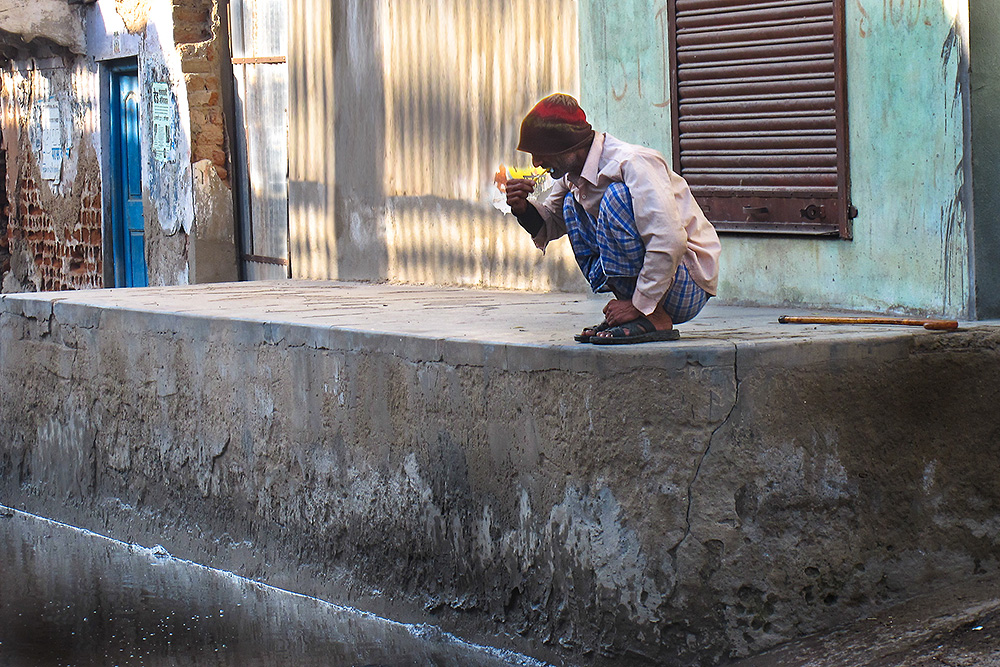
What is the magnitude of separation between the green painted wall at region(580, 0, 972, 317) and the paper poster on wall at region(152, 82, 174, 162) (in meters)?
4.93

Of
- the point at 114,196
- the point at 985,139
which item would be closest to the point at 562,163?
the point at 985,139

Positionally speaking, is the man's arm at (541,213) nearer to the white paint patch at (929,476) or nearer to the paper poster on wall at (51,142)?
the white paint patch at (929,476)

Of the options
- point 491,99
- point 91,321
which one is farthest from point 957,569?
point 91,321

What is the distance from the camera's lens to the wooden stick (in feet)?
12.9

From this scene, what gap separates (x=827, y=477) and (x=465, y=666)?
45.1 inches

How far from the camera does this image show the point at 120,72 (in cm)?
968

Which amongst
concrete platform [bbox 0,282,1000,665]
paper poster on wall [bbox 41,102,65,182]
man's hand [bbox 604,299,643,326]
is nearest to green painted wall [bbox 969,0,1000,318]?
concrete platform [bbox 0,282,1000,665]

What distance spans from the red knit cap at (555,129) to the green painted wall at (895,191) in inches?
48.5

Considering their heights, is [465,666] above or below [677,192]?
below

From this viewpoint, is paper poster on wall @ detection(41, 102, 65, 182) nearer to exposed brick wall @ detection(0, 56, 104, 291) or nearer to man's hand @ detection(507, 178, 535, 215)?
exposed brick wall @ detection(0, 56, 104, 291)

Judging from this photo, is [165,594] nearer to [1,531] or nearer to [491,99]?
[1,531]

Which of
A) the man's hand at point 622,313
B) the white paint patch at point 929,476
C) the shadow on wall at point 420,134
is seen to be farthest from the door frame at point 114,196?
the white paint patch at point 929,476

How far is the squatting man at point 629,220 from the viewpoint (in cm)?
355

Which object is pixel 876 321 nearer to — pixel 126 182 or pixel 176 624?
pixel 176 624
